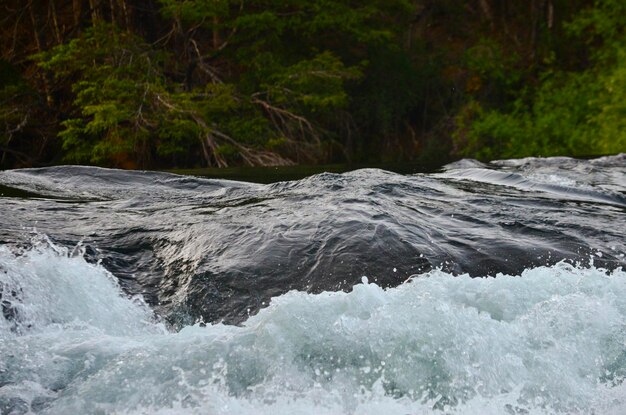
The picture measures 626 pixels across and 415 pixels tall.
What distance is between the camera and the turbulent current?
2787 millimetres

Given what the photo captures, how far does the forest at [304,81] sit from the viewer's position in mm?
11789

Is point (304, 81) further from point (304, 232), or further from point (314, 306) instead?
point (314, 306)

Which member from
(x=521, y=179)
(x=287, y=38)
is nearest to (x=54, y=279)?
(x=521, y=179)

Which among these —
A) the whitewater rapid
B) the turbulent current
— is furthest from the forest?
the whitewater rapid

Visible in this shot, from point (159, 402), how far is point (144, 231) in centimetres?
170

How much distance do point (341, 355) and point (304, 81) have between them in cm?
993

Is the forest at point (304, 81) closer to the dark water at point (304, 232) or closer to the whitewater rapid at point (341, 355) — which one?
the dark water at point (304, 232)

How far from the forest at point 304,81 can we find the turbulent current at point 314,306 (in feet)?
22.9

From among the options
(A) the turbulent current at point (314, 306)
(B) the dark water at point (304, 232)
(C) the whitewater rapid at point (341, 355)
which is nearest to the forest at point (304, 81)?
(B) the dark water at point (304, 232)

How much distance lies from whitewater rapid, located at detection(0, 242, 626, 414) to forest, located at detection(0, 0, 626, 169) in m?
8.24

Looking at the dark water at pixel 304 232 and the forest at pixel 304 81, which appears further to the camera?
the forest at pixel 304 81

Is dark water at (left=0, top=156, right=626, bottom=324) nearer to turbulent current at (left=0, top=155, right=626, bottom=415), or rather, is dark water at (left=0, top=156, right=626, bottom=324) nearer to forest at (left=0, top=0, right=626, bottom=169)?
turbulent current at (left=0, top=155, right=626, bottom=415)

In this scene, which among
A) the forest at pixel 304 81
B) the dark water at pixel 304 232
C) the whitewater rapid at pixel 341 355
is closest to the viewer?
the whitewater rapid at pixel 341 355

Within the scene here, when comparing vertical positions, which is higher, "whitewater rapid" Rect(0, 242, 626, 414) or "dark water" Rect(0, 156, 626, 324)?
"dark water" Rect(0, 156, 626, 324)
